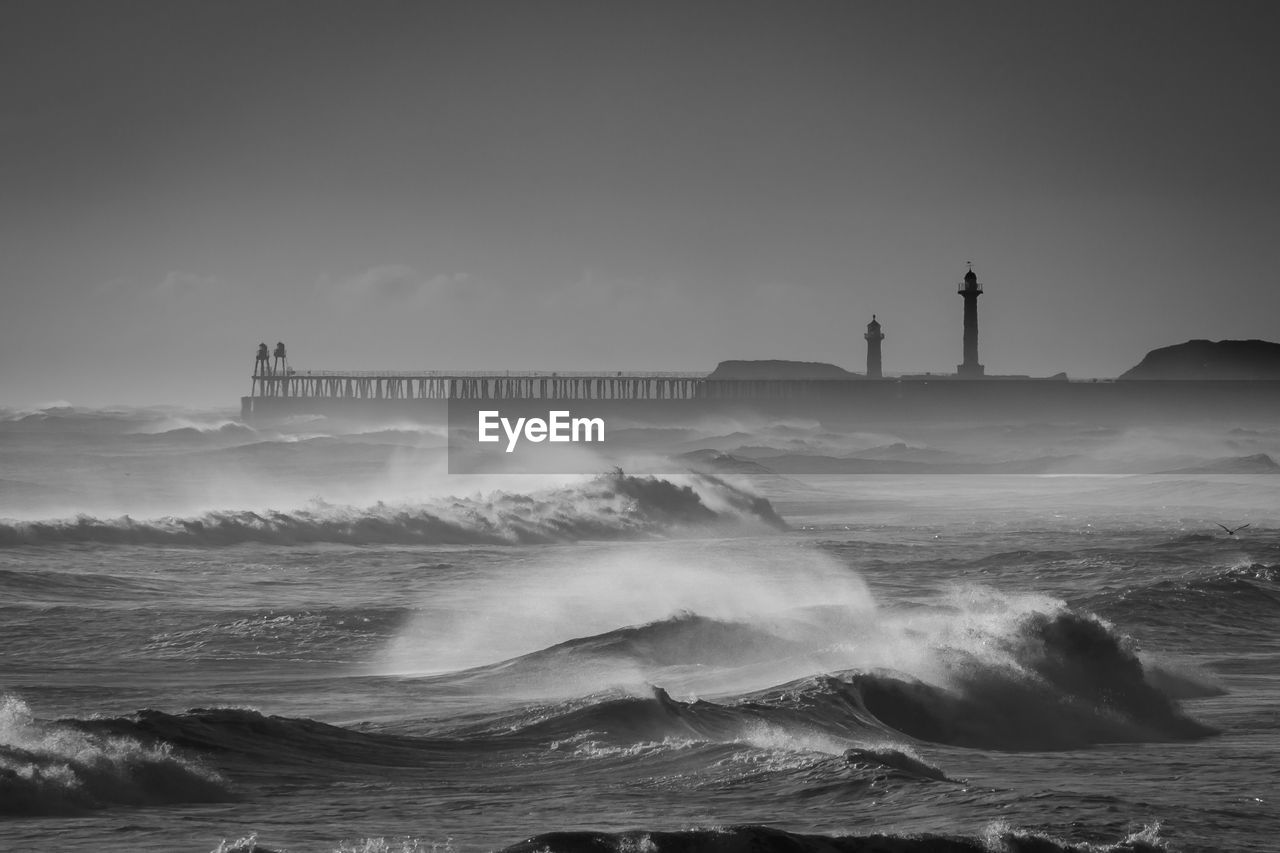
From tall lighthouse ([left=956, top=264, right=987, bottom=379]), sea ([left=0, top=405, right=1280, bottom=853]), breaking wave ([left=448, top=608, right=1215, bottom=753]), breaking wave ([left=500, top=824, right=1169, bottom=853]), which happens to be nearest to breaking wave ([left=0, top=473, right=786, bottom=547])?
sea ([left=0, top=405, right=1280, bottom=853])

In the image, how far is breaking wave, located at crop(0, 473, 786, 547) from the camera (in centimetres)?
2302

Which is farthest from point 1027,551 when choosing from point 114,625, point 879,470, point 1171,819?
point 879,470

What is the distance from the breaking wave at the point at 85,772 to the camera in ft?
24.9

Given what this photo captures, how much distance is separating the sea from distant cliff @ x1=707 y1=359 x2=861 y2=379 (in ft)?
138

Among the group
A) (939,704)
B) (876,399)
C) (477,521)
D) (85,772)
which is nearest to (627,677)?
(939,704)

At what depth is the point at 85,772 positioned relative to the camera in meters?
7.91

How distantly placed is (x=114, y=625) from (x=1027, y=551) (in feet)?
43.0

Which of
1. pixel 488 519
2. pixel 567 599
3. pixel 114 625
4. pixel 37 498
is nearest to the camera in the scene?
pixel 114 625

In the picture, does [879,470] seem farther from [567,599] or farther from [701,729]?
[701,729]

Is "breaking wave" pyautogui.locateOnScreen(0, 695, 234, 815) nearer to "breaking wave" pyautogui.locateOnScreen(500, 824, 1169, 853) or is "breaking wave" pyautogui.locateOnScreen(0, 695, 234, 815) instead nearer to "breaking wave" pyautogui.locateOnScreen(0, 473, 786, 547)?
"breaking wave" pyautogui.locateOnScreen(500, 824, 1169, 853)

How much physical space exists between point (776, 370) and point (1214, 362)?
21.9 metres

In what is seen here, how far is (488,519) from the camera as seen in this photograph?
26.1 m

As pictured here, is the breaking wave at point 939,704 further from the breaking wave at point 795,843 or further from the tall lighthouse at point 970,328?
the tall lighthouse at point 970,328

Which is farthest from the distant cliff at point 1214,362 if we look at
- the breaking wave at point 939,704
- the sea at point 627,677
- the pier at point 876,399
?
the breaking wave at point 939,704
